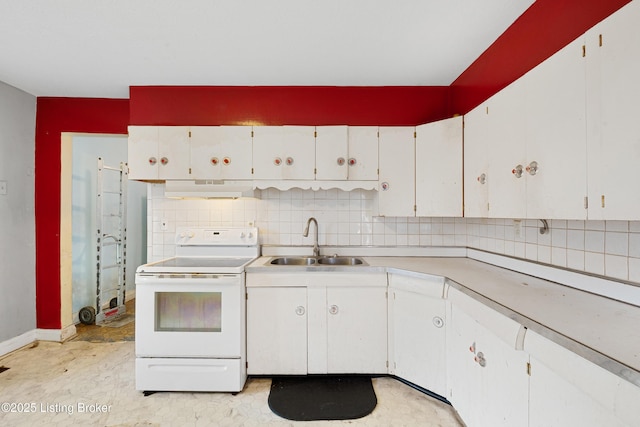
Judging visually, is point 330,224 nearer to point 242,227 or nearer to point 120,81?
point 242,227

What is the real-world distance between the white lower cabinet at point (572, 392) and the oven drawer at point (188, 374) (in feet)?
5.79

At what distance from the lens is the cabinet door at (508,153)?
149 centimetres

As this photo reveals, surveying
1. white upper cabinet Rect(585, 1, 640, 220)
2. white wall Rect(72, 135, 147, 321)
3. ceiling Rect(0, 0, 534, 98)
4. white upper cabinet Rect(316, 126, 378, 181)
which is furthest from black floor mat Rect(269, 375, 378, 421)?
white wall Rect(72, 135, 147, 321)

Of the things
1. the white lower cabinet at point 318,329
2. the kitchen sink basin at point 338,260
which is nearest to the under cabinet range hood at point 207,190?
the white lower cabinet at point 318,329

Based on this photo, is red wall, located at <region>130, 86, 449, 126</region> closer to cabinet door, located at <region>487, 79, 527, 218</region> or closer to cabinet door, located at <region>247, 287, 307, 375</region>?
cabinet door, located at <region>487, 79, 527, 218</region>

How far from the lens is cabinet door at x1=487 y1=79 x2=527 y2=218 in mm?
1487

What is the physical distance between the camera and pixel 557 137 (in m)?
1.26

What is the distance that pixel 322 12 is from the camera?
1.68 m

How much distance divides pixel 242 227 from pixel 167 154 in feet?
2.99

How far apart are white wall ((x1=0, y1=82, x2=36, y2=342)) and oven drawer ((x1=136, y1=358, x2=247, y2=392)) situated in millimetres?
1759

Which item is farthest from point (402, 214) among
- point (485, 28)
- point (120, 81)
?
point (120, 81)

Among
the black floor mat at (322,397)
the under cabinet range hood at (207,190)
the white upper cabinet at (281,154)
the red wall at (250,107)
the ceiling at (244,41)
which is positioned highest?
the ceiling at (244,41)

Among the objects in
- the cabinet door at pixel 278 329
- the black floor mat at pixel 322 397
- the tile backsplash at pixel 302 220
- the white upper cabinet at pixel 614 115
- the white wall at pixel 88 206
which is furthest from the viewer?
the white wall at pixel 88 206

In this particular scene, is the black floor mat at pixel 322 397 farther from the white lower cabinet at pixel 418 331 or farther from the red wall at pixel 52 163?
the red wall at pixel 52 163
